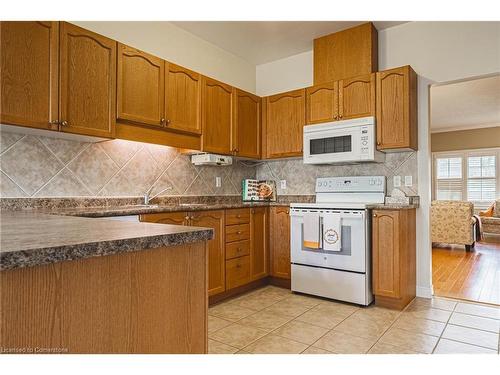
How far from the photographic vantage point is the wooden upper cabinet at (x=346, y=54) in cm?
338

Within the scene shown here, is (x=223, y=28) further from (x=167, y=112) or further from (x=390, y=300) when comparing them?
(x=390, y=300)

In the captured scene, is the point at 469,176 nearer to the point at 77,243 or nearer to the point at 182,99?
the point at 182,99

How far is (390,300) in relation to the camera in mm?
2916

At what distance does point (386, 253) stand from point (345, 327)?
78 cm

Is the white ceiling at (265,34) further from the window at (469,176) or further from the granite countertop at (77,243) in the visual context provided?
the window at (469,176)

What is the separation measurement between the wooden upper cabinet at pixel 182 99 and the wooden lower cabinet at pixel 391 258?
6.13 feet

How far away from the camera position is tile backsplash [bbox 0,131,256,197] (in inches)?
91.7

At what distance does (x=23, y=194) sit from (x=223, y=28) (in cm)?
241

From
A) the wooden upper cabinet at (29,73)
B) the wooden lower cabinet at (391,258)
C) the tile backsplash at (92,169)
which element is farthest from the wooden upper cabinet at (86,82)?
the wooden lower cabinet at (391,258)

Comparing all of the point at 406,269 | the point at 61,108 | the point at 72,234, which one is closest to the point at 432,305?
the point at 406,269

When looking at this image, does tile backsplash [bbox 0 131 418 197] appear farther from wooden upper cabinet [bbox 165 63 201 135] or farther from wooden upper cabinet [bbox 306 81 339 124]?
wooden upper cabinet [bbox 306 81 339 124]

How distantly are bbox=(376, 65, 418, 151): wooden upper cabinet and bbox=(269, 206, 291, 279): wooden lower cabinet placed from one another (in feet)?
3.92

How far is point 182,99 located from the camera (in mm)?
3125

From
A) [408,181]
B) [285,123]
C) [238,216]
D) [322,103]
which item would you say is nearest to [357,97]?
[322,103]
